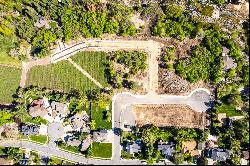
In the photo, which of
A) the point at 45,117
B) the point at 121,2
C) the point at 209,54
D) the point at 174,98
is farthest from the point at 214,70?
the point at 45,117

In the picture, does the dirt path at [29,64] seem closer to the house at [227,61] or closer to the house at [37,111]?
the house at [37,111]

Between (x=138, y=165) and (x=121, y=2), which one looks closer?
(x=138, y=165)

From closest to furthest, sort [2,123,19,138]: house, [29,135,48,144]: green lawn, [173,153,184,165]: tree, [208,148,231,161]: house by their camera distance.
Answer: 1. [173,153,184,165]: tree
2. [208,148,231,161]: house
3. [2,123,19,138]: house
4. [29,135,48,144]: green lawn

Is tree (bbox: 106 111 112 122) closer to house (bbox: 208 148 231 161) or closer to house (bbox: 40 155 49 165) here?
house (bbox: 40 155 49 165)

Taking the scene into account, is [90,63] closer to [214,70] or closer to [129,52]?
[129,52]

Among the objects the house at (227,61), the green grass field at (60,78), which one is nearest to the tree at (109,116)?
the green grass field at (60,78)

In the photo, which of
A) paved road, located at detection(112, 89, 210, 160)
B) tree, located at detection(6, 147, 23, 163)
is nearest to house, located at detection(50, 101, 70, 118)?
paved road, located at detection(112, 89, 210, 160)

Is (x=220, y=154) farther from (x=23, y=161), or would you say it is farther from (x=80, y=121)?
(x=23, y=161)
